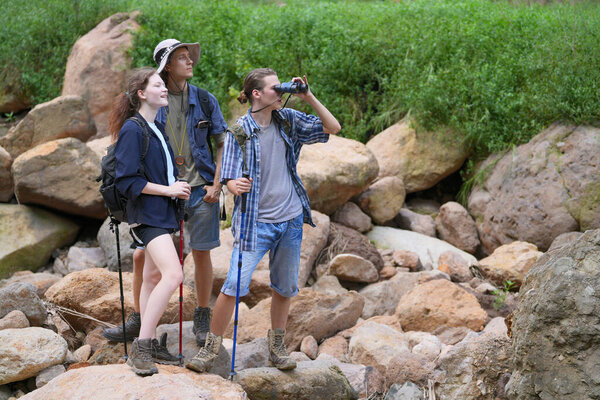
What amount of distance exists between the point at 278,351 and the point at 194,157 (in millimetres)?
1433

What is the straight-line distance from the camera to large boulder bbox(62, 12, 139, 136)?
1119 centimetres

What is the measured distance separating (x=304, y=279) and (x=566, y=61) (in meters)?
4.65

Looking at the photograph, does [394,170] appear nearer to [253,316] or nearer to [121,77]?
[253,316]

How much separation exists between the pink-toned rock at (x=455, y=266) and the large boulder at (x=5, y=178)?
17.9ft

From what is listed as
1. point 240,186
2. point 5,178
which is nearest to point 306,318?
point 240,186

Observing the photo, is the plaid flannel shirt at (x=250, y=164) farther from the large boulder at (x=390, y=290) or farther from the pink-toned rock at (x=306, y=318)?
the large boulder at (x=390, y=290)

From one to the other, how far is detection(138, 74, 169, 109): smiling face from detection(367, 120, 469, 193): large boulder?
18.8 ft

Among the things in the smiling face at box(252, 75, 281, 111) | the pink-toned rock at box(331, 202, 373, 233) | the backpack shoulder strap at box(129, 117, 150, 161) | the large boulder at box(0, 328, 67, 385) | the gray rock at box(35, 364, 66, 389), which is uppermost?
the smiling face at box(252, 75, 281, 111)

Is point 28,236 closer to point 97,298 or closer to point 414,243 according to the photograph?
point 97,298

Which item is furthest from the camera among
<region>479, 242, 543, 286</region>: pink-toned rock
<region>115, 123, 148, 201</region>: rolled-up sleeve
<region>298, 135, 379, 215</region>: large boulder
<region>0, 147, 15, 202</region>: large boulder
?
<region>0, 147, 15, 202</region>: large boulder

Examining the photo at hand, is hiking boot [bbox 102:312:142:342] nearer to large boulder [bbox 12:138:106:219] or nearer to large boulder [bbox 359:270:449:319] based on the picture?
large boulder [bbox 359:270:449:319]

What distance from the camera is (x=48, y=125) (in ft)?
30.3

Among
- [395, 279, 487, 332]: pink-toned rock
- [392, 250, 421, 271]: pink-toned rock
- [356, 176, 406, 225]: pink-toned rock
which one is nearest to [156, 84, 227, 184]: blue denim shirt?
[395, 279, 487, 332]: pink-toned rock

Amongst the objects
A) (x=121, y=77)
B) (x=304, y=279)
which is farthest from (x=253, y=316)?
(x=121, y=77)
